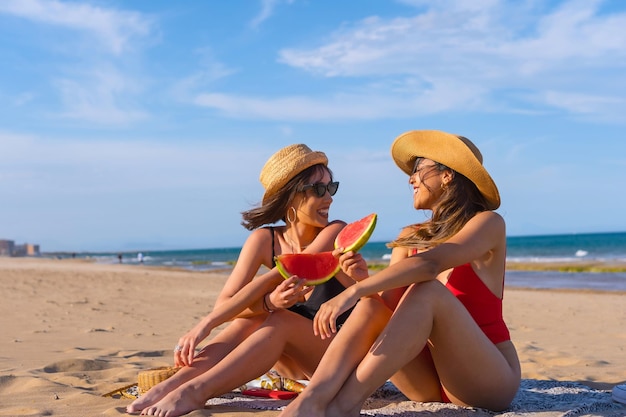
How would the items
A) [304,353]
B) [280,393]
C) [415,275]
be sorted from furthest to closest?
1. [280,393]
2. [304,353]
3. [415,275]

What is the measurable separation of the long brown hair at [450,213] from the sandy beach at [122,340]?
0.94 meters

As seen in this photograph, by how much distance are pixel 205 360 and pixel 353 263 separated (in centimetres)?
109

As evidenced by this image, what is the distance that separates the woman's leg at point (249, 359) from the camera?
3656 mm

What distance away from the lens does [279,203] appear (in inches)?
178

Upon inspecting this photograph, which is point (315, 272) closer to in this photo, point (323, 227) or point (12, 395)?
point (323, 227)

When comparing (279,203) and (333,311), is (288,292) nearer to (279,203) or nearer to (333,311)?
(333,311)

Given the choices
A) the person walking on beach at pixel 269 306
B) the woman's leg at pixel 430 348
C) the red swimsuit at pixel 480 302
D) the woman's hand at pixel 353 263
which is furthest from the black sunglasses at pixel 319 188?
the woman's leg at pixel 430 348

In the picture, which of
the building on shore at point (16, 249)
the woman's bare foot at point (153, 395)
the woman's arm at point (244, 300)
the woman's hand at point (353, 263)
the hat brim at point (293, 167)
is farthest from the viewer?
the building on shore at point (16, 249)

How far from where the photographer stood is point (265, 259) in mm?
4426

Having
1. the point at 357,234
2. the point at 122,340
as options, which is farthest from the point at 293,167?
the point at 122,340

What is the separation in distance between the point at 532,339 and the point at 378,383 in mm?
5901

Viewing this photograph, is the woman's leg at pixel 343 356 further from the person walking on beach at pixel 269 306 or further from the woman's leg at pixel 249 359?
the woman's leg at pixel 249 359

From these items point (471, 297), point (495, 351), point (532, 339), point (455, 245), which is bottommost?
point (532, 339)

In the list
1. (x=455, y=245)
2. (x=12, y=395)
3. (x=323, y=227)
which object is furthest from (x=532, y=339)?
(x=12, y=395)
